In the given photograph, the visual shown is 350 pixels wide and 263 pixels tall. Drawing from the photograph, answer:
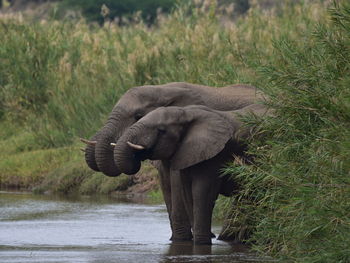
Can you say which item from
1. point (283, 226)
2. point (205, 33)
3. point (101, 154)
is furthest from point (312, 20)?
point (283, 226)

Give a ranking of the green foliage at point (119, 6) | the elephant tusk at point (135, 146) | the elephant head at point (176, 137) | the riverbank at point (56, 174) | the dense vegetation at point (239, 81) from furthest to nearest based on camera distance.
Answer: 1. the green foliage at point (119, 6)
2. the riverbank at point (56, 174)
3. the elephant head at point (176, 137)
4. the elephant tusk at point (135, 146)
5. the dense vegetation at point (239, 81)

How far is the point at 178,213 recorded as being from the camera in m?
13.1

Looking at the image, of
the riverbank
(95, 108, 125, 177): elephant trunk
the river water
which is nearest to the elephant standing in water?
(95, 108, 125, 177): elephant trunk

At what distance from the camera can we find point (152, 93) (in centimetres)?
1327

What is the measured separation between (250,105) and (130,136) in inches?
51.1

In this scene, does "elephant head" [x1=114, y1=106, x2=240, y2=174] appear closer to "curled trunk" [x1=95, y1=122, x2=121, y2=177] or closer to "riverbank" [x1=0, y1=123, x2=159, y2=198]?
"curled trunk" [x1=95, y1=122, x2=121, y2=177]

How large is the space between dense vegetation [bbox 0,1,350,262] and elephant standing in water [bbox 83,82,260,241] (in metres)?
0.47

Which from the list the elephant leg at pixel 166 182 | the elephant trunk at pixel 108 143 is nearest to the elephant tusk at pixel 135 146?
the elephant trunk at pixel 108 143

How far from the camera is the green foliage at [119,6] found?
50281mm

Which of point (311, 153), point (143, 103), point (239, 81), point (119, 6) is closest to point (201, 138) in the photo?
point (143, 103)

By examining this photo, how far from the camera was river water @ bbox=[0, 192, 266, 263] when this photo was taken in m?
11.8

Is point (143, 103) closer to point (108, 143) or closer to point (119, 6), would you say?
point (108, 143)

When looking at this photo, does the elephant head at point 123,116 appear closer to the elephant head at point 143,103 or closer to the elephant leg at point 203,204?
the elephant head at point 143,103

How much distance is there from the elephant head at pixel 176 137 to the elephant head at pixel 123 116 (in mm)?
366
